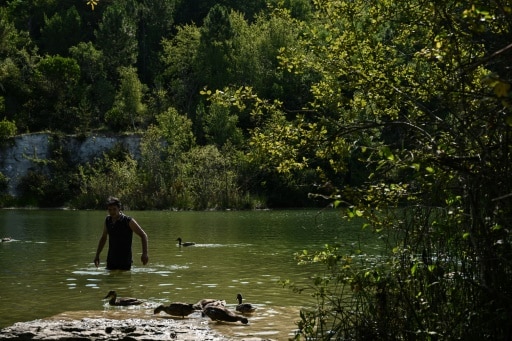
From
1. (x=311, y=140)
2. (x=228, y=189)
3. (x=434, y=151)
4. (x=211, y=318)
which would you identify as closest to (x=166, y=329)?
(x=211, y=318)

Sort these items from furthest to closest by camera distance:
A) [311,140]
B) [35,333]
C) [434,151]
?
1. [35,333]
2. [311,140]
3. [434,151]

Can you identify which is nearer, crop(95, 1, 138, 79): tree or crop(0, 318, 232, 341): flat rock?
crop(0, 318, 232, 341): flat rock

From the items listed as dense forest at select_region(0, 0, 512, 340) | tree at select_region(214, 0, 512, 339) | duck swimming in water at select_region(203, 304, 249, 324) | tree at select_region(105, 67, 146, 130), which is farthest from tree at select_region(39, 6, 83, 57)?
tree at select_region(214, 0, 512, 339)

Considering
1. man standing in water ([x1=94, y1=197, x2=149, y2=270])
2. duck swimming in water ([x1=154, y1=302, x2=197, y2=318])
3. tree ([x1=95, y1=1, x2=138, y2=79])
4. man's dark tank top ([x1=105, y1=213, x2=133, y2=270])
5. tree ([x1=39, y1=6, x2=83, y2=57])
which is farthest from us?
tree ([x1=39, y1=6, x2=83, y2=57])

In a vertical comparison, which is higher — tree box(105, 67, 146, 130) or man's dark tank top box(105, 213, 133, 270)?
tree box(105, 67, 146, 130)

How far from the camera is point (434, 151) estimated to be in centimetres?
649

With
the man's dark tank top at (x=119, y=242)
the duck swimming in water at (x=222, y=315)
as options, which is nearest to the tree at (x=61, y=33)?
the man's dark tank top at (x=119, y=242)

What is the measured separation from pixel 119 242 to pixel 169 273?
9.12ft

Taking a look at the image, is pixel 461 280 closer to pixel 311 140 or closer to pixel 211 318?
pixel 311 140

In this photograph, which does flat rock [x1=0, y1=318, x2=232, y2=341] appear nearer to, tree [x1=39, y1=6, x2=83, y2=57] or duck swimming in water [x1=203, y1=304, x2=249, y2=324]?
duck swimming in water [x1=203, y1=304, x2=249, y2=324]

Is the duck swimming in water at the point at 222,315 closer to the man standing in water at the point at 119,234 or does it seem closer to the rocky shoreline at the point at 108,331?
the rocky shoreline at the point at 108,331

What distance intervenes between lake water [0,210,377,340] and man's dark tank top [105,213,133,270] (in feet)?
1.18

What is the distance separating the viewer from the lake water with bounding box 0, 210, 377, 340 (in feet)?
40.9

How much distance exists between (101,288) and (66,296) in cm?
95
